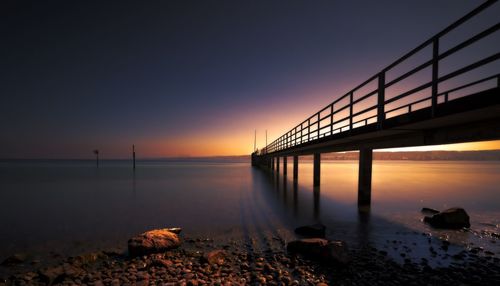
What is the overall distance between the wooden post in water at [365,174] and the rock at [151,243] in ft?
27.5

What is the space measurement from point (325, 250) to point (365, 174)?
7021 millimetres

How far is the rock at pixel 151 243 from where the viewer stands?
5660 millimetres

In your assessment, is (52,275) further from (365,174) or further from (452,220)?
(365,174)

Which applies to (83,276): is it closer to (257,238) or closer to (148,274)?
(148,274)

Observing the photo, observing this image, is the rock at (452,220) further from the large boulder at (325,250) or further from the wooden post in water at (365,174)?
the large boulder at (325,250)

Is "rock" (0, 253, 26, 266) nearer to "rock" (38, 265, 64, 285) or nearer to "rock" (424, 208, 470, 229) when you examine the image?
"rock" (38, 265, 64, 285)

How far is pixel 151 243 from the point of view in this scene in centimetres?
581

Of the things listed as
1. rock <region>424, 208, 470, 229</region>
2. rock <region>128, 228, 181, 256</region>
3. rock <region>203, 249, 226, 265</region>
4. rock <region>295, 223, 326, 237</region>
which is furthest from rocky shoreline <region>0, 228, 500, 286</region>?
rock <region>424, 208, 470, 229</region>

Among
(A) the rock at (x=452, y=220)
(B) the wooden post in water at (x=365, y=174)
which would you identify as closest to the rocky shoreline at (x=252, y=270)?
(A) the rock at (x=452, y=220)

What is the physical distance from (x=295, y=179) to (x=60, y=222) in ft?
62.4

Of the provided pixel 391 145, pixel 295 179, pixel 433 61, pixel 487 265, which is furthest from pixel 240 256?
pixel 295 179

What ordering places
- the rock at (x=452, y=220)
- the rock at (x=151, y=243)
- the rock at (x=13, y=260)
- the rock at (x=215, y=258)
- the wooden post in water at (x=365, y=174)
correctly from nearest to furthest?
the rock at (x=215, y=258), the rock at (x=13, y=260), the rock at (x=151, y=243), the rock at (x=452, y=220), the wooden post in water at (x=365, y=174)

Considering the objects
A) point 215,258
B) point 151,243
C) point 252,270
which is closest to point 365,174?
point 252,270

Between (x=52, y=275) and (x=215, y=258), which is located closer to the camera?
(x=52, y=275)
